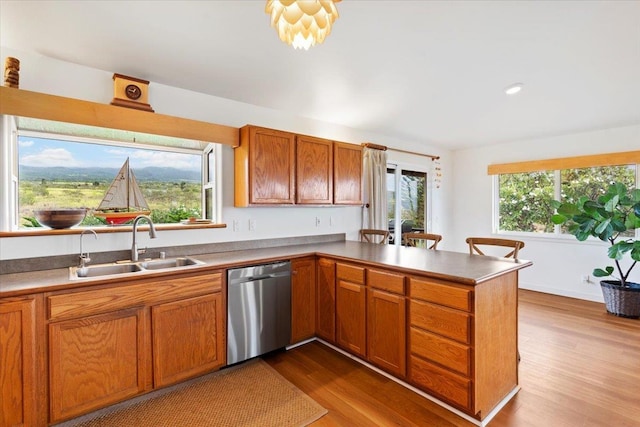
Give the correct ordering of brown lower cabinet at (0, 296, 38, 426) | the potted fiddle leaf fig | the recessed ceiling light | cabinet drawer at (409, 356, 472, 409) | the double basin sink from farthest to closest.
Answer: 1. the potted fiddle leaf fig
2. the recessed ceiling light
3. the double basin sink
4. cabinet drawer at (409, 356, 472, 409)
5. brown lower cabinet at (0, 296, 38, 426)

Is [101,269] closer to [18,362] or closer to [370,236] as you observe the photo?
[18,362]

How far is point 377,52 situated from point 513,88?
1.70 metres

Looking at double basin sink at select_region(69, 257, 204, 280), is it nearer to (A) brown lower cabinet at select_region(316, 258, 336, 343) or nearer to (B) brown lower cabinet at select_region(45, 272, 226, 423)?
(B) brown lower cabinet at select_region(45, 272, 226, 423)

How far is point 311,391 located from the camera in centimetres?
220

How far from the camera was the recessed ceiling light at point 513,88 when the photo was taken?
3148mm

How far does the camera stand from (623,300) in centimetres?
353

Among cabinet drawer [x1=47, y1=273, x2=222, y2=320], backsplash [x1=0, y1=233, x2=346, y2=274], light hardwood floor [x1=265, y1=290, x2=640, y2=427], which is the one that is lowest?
light hardwood floor [x1=265, y1=290, x2=640, y2=427]

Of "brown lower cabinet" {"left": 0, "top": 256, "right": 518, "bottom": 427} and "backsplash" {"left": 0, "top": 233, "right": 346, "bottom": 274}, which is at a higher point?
"backsplash" {"left": 0, "top": 233, "right": 346, "bottom": 274}

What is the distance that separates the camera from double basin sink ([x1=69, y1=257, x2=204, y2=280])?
2.11 meters

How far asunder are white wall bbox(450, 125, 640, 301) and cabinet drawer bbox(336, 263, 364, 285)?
3.69m

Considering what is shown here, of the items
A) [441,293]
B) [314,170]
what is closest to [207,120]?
[314,170]

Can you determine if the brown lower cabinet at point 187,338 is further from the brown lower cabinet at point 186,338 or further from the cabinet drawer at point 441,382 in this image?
the cabinet drawer at point 441,382

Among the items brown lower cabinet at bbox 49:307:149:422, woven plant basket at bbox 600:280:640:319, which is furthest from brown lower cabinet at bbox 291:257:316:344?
woven plant basket at bbox 600:280:640:319

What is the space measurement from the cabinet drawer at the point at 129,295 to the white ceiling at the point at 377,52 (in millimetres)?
1690
